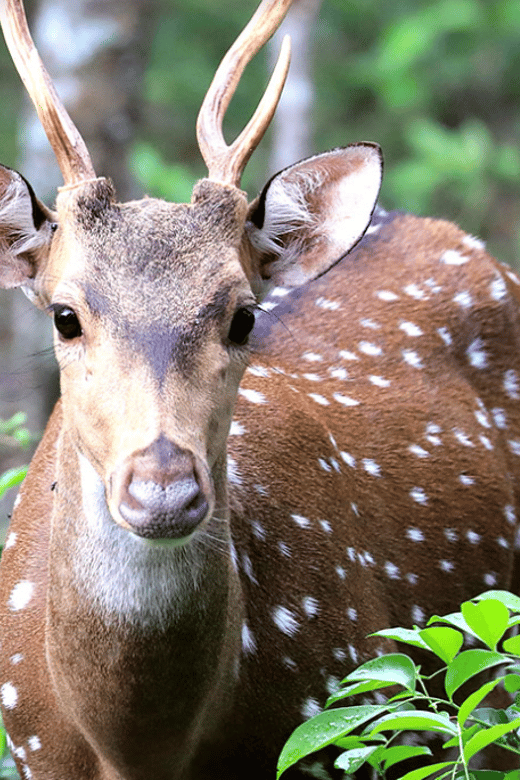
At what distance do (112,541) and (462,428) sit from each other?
2.07 m

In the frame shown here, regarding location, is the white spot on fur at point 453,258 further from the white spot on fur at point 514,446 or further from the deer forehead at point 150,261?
the deer forehead at point 150,261

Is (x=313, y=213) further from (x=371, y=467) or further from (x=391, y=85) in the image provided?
(x=391, y=85)

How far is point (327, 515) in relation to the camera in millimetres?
4191

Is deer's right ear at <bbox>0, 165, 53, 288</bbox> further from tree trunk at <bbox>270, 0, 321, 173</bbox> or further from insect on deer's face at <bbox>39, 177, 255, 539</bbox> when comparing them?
tree trunk at <bbox>270, 0, 321, 173</bbox>

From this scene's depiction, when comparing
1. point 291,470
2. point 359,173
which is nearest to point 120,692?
point 291,470

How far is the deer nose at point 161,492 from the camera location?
9.23 ft

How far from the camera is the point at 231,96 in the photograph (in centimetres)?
389

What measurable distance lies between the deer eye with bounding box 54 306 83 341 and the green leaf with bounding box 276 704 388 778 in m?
1.08

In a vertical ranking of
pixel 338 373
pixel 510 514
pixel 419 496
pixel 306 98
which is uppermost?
pixel 306 98

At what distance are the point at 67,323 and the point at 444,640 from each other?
119 cm

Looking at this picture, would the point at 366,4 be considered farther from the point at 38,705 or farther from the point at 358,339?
the point at 38,705

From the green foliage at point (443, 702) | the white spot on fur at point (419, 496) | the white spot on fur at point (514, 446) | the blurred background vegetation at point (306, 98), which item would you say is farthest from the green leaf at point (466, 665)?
the blurred background vegetation at point (306, 98)

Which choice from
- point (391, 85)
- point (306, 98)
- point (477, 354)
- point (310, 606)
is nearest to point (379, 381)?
point (477, 354)

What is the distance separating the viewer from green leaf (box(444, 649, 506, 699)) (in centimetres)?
273
